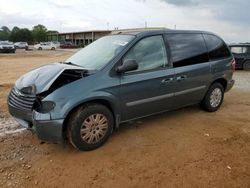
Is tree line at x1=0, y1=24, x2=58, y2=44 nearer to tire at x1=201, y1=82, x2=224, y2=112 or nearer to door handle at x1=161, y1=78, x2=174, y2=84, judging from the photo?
tire at x1=201, y1=82, x2=224, y2=112

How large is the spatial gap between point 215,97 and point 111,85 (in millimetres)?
2959

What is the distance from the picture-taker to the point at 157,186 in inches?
136

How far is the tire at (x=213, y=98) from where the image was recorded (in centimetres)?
625

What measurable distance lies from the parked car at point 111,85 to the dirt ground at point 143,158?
352 mm

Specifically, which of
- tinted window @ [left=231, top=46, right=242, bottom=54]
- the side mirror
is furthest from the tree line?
the side mirror

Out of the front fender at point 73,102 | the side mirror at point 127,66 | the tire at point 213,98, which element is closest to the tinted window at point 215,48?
the tire at point 213,98

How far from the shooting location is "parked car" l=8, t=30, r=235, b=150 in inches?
161

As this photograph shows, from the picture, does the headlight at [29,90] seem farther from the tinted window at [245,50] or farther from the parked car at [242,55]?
the tinted window at [245,50]

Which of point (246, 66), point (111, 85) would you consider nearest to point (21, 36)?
point (246, 66)

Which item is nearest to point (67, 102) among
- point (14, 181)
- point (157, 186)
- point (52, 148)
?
point (52, 148)

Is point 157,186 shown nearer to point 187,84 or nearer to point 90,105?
point 90,105

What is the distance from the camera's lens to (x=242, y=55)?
1546cm

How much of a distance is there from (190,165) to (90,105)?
1.65 metres

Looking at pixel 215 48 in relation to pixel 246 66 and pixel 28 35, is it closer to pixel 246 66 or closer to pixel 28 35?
pixel 246 66
